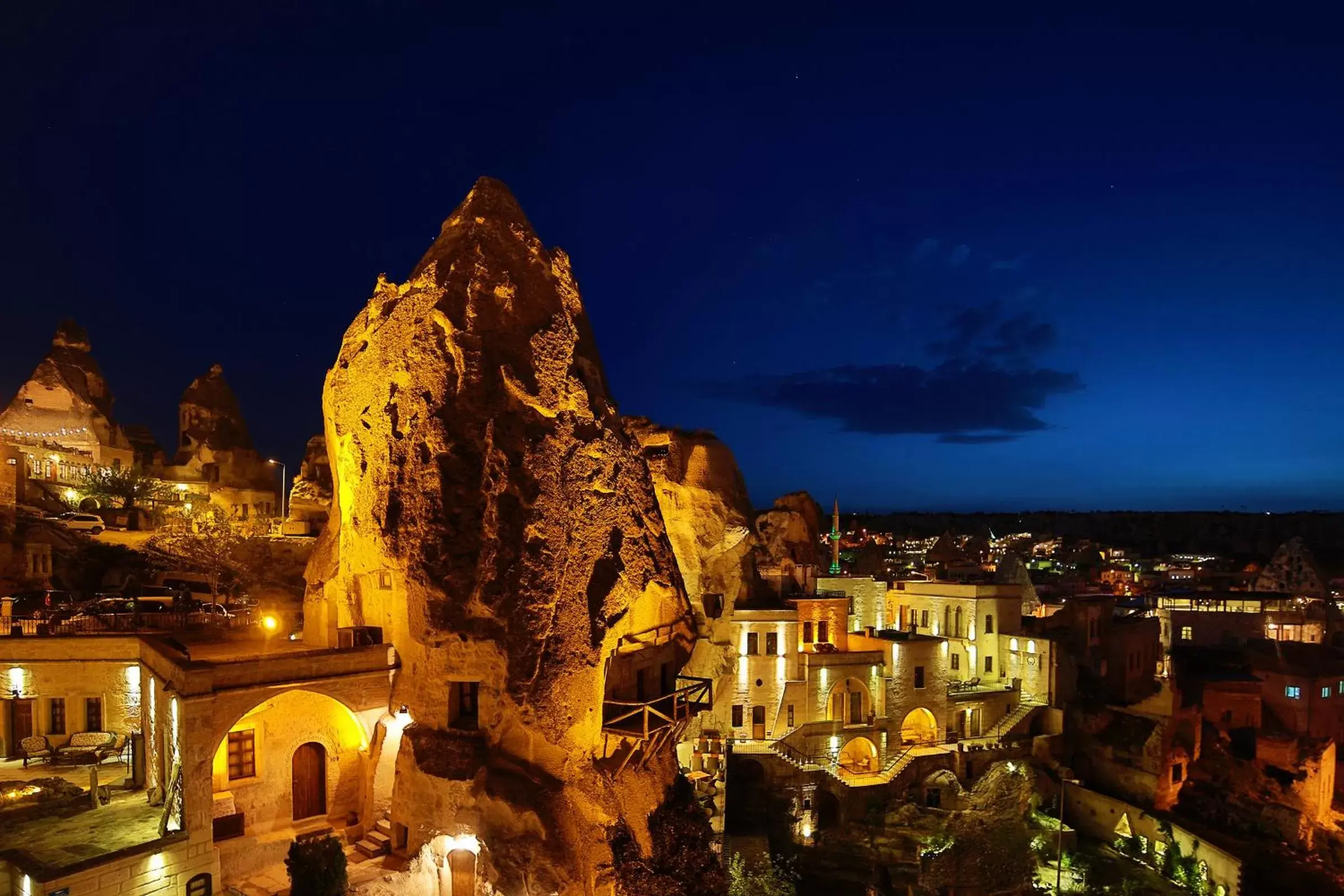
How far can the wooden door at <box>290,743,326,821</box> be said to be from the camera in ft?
71.4

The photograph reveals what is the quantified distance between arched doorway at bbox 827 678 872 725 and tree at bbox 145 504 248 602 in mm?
30070

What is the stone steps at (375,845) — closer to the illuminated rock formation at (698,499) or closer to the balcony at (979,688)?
the illuminated rock formation at (698,499)

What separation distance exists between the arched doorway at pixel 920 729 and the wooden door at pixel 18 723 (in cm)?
3583

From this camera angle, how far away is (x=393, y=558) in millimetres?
20047

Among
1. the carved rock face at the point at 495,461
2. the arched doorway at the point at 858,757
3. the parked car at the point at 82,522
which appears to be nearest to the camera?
the carved rock face at the point at 495,461

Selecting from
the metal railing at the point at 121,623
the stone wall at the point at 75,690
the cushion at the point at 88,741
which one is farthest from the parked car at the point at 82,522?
the cushion at the point at 88,741

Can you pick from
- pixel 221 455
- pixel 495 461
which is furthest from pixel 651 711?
pixel 221 455

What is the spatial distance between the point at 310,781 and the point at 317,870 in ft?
16.0

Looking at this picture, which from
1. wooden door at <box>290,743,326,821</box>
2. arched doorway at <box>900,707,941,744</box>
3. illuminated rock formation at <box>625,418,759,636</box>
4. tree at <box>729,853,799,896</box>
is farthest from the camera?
arched doorway at <box>900,707,941,744</box>

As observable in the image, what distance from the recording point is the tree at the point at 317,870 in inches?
691

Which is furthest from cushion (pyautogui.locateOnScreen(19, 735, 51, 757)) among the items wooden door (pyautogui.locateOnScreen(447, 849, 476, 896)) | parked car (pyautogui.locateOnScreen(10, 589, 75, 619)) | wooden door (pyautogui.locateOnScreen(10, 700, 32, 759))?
wooden door (pyautogui.locateOnScreen(447, 849, 476, 896))

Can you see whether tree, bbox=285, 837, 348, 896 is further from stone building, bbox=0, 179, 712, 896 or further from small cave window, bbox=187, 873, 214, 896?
stone building, bbox=0, 179, 712, 896

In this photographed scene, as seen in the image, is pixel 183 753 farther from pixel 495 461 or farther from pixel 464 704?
pixel 495 461

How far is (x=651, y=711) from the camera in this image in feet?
69.2
